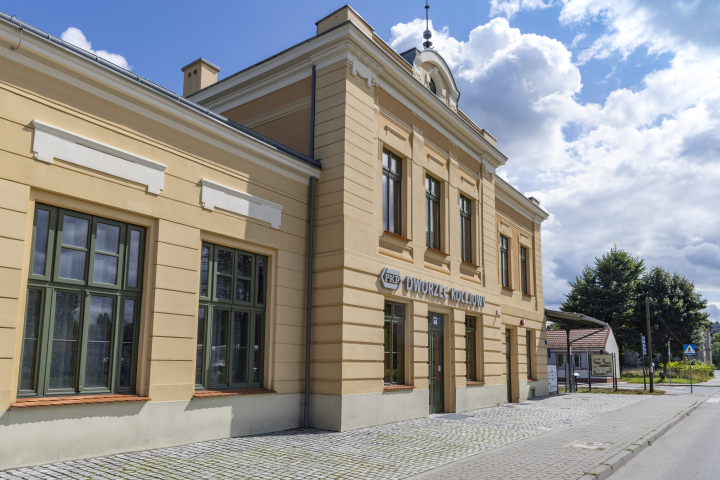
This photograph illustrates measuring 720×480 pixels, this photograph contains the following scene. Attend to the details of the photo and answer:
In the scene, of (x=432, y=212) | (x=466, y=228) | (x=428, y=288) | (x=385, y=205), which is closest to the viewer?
(x=385, y=205)

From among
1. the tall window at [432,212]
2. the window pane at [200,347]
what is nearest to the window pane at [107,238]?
the window pane at [200,347]

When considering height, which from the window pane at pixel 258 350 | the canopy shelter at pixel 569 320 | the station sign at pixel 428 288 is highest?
the station sign at pixel 428 288

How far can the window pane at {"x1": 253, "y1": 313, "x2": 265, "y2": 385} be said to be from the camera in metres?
10.8

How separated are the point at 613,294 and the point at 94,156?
4784 centimetres

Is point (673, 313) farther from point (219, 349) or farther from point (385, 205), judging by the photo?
point (219, 349)

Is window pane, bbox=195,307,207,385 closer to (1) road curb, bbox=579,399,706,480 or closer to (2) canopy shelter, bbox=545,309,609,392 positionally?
(1) road curb, bbox=579,399,706,480

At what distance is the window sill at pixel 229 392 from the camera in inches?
372

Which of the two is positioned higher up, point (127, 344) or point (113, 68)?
point (113, 68)

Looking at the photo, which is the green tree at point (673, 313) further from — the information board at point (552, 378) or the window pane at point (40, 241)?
the window pane at point (40, 241)

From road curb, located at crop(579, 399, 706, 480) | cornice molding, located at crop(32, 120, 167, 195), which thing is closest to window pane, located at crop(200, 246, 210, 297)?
cornice molding, located at crop(32, 120, 167, 195)

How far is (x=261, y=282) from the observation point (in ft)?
36.6

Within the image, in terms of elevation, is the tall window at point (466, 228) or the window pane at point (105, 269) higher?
the tall window at point (466, 228)

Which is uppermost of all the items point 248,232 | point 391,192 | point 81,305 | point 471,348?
point 391,192

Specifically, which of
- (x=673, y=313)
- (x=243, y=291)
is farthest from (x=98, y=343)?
Answer: (x=673, y=313)
